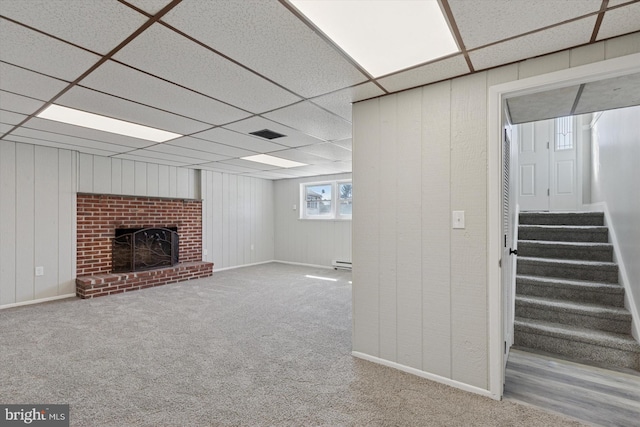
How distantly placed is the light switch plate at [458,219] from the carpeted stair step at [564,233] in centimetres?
242

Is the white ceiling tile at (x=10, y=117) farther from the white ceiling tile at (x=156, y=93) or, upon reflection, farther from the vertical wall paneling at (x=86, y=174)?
the vertical wall paneling at (x=86, y=174)

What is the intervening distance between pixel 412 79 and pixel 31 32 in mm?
2272

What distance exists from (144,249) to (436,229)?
16.5ft

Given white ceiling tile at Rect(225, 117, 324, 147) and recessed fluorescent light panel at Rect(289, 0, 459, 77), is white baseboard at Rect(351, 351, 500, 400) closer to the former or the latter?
recessed fluorescent light panel at Rect(289, 0, 459, 77)

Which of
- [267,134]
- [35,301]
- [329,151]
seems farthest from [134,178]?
[329,151]

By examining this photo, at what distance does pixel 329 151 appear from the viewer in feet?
15.2

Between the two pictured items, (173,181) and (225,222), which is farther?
(225,222)

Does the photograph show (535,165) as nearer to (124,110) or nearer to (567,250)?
(567,250)

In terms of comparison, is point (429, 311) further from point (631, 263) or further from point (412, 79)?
point (631, 263)

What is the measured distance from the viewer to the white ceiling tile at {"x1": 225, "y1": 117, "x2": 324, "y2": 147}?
322 centimetres

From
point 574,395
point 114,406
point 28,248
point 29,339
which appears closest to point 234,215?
point 28,248

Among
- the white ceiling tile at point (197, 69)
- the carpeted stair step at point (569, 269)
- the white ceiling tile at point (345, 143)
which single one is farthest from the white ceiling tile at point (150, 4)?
the carpeted stair step at point (569, 269)

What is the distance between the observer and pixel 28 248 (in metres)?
4.23

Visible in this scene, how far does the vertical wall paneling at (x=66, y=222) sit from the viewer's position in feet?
14.8
